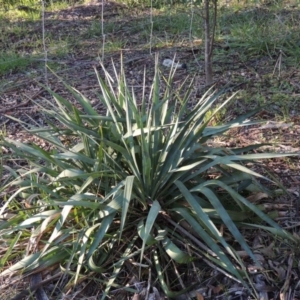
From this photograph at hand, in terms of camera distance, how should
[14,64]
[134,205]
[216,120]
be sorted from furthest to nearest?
[14,64]
[216,120]
[134,205]

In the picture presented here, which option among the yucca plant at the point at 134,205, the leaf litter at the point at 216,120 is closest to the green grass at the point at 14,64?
the leaf litter at the point at 216,120

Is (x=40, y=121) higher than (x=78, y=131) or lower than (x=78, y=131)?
lower

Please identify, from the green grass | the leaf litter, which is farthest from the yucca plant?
the green grass

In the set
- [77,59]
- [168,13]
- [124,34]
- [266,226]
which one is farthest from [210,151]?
[168,13]

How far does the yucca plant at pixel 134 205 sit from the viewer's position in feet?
7.45

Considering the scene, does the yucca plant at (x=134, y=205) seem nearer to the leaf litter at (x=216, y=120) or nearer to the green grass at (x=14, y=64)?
the leaf litter at (x=216, y=120)

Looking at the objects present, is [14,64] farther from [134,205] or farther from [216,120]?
[134,205]

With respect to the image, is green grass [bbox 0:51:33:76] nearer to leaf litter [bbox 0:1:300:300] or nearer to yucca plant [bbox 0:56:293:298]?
leaf litter [bbox 0:1:300:300]

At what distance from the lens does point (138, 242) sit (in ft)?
8.02

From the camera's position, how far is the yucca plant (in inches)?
89.4

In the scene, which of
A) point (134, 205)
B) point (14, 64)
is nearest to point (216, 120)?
point (134, 205)

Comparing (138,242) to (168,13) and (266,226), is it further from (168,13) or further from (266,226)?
(168,13)

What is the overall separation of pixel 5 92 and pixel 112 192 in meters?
2.77

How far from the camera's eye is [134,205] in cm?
254
